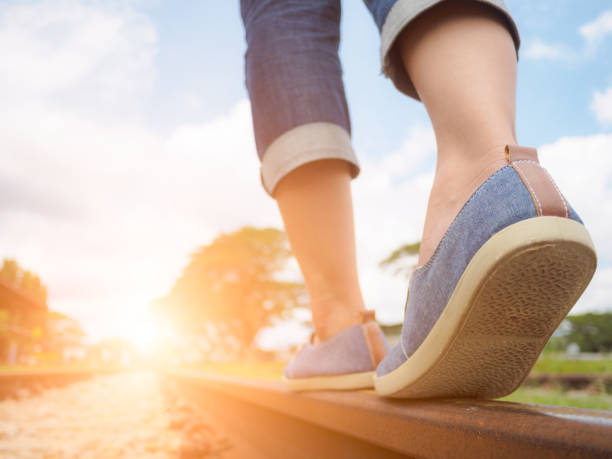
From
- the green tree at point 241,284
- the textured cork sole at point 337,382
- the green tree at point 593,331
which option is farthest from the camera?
the green tree at point 241,284

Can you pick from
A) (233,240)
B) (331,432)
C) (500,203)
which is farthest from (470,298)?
(233,240)

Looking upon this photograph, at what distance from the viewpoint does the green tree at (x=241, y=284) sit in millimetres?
21688

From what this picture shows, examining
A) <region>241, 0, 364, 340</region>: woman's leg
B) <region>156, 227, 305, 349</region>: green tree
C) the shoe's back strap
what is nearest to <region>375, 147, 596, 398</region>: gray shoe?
the shoe's back strap

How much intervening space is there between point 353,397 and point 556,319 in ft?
0.99

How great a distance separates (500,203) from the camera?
420mm

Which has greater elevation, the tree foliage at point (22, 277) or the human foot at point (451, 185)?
the tree foliage at point (22, 277)

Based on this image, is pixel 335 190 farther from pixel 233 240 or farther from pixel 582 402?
pixel 233 240

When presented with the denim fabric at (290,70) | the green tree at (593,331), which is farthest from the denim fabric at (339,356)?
the green tree at (593,331)

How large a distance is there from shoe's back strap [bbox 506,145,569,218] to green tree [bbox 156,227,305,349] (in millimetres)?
21448

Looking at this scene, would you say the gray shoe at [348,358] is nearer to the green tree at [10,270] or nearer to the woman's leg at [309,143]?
the woman's leg at [309,143]

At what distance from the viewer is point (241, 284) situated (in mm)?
22281

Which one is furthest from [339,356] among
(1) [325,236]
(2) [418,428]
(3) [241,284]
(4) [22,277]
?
(4) [22,277]

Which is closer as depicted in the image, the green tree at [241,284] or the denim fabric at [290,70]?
the denim fabric at [290,70]

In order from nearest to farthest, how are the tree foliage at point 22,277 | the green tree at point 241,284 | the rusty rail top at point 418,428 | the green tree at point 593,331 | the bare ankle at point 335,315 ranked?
the rusty rail top at point 418,428, the bare ankle at point 335,315, the green tree at point 593,331, the green tree at point 241,284, the tree foliage at point 22,277
